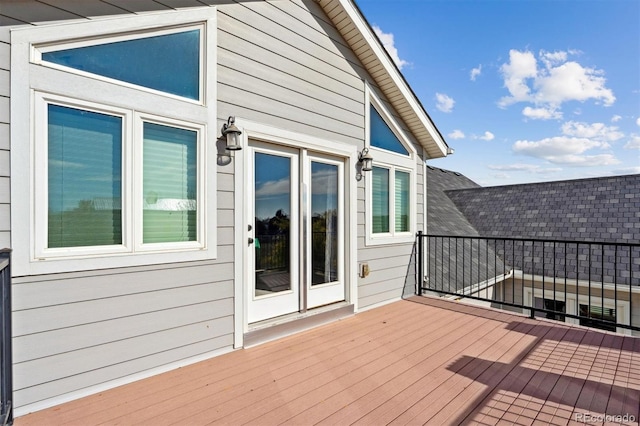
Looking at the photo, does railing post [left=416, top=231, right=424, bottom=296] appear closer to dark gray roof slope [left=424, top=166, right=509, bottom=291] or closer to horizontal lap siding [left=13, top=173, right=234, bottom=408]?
dark gray roof slope [left=424, top=166, right=509, bottom=291]

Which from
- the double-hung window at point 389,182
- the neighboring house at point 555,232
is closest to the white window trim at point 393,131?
the double-hung window at point 389,182

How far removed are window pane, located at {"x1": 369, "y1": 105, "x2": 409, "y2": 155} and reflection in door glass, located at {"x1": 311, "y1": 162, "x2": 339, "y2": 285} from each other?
0.91 meters

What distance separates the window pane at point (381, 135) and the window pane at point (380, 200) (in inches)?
14.2

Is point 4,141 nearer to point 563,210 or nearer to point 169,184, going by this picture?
point 169,184

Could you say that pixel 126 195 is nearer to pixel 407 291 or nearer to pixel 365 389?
pixel 365 389

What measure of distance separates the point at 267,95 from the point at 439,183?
10.6 m

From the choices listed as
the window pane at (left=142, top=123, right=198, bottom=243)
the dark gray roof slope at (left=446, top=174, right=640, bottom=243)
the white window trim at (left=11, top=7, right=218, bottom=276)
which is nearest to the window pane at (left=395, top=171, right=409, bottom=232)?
the white window trim at (left=11, top=7, right=218, bottom=276)

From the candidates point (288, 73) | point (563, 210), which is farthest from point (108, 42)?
point (563, 210)

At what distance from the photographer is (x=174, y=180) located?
8.04 feet

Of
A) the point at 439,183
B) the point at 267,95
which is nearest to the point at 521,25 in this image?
the point at 439,183

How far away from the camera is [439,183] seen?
12.2 m

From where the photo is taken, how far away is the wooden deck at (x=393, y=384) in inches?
73.3

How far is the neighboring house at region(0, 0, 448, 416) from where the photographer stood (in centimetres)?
189

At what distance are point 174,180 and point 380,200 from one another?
275cm
